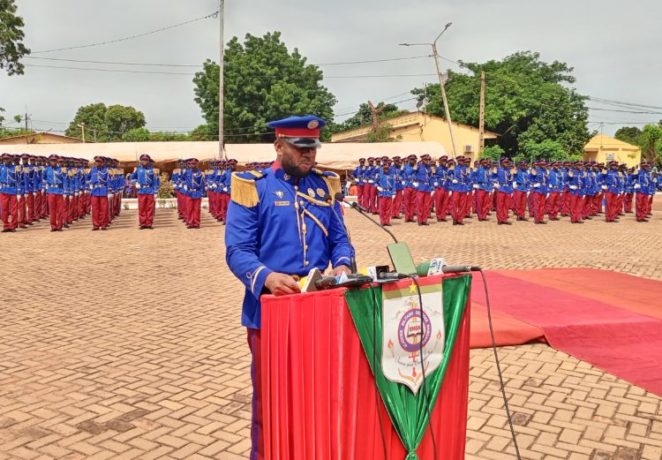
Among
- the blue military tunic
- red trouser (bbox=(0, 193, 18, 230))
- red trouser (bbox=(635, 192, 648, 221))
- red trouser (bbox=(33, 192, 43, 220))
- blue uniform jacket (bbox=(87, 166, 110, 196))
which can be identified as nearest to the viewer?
the blue military tunic

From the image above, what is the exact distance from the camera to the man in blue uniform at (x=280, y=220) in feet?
9.00

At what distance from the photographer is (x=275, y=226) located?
2805mm

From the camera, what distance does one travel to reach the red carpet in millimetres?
5133

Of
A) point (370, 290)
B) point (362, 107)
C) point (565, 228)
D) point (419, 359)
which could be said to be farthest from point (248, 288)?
point (362, 107)

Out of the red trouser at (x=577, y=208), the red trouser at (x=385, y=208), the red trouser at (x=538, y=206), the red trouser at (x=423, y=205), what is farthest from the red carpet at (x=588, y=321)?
the red trouser at (x=577, y=208)

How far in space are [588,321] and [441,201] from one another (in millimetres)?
A: 12348

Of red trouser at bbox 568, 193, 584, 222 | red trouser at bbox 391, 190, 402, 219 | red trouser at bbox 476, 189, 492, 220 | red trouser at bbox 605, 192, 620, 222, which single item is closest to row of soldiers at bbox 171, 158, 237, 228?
red trouser at bbox 391, 190, 402, 219

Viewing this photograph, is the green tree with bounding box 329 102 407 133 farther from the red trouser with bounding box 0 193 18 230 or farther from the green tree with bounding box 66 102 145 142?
the red trouser with bounding box 0 193 18 230

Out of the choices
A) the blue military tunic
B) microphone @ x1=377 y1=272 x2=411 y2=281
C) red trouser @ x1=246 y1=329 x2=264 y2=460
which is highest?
the blue military tunic

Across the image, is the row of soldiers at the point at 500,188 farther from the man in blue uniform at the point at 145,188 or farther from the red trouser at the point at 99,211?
the red trouser at the point at 99,211

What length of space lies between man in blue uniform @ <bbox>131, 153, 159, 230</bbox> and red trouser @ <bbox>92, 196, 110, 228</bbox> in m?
0.87

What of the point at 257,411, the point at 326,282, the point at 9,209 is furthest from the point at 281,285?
the point at 9,209

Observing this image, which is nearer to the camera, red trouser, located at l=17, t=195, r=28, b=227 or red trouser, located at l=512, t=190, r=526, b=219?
red trouser, located at l=17, t=195, r=28, b=227

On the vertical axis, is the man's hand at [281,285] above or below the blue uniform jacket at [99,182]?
below
